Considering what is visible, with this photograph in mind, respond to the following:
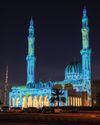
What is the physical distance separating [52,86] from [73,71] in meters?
18.8

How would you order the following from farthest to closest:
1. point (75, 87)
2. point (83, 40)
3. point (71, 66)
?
point (71, 66) → point (75, 87) → point (83, 40)

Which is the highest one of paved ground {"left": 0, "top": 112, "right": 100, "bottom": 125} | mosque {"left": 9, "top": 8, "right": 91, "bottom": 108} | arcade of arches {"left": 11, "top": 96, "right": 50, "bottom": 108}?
mosque {"left": 9, "top": 8, "right": 91, "bottom": 108}

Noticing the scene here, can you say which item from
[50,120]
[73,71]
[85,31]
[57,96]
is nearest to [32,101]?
[57,96]

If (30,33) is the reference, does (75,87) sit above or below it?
below

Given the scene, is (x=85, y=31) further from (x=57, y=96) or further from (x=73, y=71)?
(x=57, y=96)

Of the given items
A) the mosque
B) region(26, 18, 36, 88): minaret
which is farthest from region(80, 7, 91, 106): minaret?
region(26, 18, 36, 88): minaret

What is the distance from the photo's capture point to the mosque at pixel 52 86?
13850cm

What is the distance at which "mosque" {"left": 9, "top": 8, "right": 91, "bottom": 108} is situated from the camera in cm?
13850

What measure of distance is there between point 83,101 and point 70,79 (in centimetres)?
1578

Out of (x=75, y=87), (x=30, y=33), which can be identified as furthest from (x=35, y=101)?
(x=30, y=33)

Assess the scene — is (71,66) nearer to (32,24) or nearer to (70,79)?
(70,79)

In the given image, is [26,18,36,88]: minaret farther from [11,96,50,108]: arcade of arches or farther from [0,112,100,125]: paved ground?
[0,112,100,125]: paved ground

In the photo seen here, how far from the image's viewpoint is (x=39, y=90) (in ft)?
478

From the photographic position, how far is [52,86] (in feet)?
480
